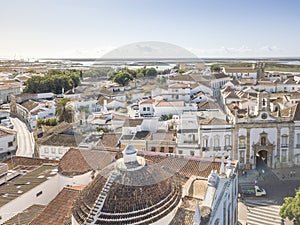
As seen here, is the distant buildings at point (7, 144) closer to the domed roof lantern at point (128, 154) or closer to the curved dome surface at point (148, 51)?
the domed roof lantern at point (128, 154)

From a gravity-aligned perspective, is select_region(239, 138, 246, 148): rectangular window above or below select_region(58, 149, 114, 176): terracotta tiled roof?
below

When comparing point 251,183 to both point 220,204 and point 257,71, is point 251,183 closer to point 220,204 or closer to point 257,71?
point 220,204

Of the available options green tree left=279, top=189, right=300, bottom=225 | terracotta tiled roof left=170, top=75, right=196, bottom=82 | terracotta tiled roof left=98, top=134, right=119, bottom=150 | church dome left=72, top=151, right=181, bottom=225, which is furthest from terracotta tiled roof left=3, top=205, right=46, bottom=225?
green tree left=279, top=189, right=300, bottom=225

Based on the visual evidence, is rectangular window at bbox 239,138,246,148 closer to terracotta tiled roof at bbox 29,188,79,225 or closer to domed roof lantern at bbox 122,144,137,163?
terracotta tiled roof at bbox 29,188,79,225

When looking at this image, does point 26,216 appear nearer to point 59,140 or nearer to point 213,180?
point 213,180

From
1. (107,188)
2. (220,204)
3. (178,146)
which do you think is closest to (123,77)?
(107,188)

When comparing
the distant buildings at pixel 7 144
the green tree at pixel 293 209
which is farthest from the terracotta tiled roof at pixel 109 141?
the distant buildings at pixel 7 144
